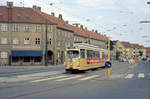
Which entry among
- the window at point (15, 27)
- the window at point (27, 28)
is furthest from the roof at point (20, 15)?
the window at point (27, 28)

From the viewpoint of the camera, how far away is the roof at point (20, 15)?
56.8 metres

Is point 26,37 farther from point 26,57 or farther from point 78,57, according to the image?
point 78,57

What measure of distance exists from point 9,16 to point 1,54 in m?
8.34

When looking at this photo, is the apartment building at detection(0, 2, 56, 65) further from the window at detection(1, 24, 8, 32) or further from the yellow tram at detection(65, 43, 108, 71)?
the yellow tram at detection(65, 43, 108, 71)

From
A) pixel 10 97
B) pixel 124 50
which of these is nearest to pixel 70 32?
pixel 10 97

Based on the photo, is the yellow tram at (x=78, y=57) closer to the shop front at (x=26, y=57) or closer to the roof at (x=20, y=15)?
the shop front at (x=26, y=57)

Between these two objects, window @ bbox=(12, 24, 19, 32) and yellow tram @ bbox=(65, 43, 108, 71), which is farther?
window @ bbox=(12, 24, 19, 32)

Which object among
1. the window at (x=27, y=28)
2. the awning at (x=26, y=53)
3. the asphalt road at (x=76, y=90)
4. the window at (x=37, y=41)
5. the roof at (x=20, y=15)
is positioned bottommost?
the asphalt road at (x=76, y=90)

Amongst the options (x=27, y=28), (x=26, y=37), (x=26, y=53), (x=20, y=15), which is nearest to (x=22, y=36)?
(x=26, y=37)

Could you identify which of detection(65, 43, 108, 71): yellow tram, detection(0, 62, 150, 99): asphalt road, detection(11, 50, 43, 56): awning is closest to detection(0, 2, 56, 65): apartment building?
detection(11, 50, 43, 56): awning

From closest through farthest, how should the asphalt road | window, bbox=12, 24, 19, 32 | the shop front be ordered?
the asphalt road, the shop front, window, bbox=12, 24, 19, 32

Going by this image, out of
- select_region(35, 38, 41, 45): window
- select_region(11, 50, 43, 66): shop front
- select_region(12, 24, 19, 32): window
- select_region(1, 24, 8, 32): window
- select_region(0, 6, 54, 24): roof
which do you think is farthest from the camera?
select_region(35, 38, 41, 45): window

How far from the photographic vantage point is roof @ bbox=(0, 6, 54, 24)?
56.8 m

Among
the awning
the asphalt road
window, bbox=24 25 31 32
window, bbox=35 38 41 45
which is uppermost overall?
window, bbox=24 25 31 32
